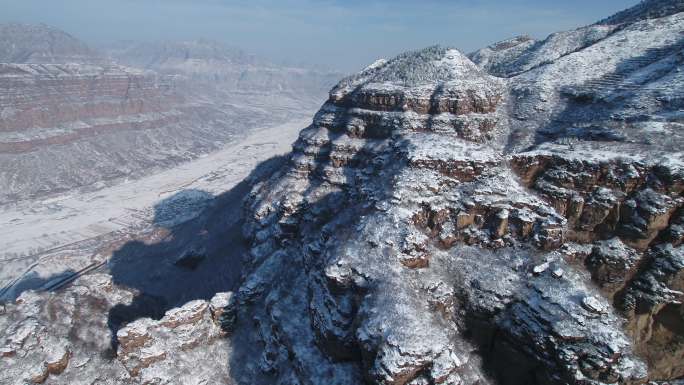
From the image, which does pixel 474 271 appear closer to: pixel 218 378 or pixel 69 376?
pixel 218 378

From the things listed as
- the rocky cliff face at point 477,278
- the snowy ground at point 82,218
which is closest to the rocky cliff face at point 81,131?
the snowy ground at point 82,218

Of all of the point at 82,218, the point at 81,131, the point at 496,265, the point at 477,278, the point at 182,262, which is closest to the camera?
the point at 477,278

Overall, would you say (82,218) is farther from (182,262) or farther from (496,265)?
(496,265)

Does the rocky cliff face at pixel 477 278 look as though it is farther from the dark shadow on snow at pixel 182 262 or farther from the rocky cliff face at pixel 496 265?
the dark shadow on snow at pixel 182 262

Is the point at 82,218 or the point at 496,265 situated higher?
the point at 496,265

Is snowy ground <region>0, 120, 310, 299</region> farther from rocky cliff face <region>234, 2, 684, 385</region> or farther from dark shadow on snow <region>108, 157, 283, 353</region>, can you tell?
rocky cliff face <region>234, 2, 684, 385</region>

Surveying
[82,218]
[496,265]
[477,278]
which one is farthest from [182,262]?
[82,218]
